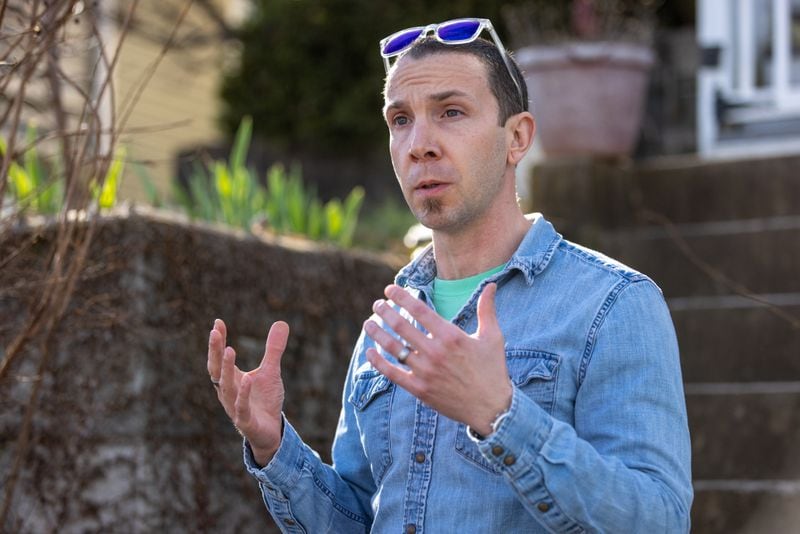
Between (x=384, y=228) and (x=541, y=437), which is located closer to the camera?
(x=541, y=437)

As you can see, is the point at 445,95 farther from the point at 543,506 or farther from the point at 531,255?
the point at 543,506

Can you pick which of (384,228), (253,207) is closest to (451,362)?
(253,207)

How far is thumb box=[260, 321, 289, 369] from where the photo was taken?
2.23m

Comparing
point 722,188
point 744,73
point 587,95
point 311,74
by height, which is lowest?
point 722,188

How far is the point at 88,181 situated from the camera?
129 inches

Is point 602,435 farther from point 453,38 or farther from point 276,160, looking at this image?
point 276,160

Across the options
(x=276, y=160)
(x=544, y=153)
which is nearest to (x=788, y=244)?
(x=544, y=153)

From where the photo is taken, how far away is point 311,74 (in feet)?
37.7

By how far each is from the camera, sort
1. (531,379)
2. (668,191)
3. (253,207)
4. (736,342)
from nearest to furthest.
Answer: (531,379) < (253,207) < (736,342) < (668,191)

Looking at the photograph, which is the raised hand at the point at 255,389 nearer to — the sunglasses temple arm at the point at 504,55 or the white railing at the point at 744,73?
the sunglasses temple arm at the point at 504,55

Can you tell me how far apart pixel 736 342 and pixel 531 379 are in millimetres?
3570

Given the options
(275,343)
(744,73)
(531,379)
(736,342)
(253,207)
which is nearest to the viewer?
(531,379)

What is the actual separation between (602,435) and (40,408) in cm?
259

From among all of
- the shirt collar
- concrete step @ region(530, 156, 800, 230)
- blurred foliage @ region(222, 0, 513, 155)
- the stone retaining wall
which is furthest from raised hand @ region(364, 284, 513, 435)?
blurred foliage @ region(222, 0, 513, 155)
